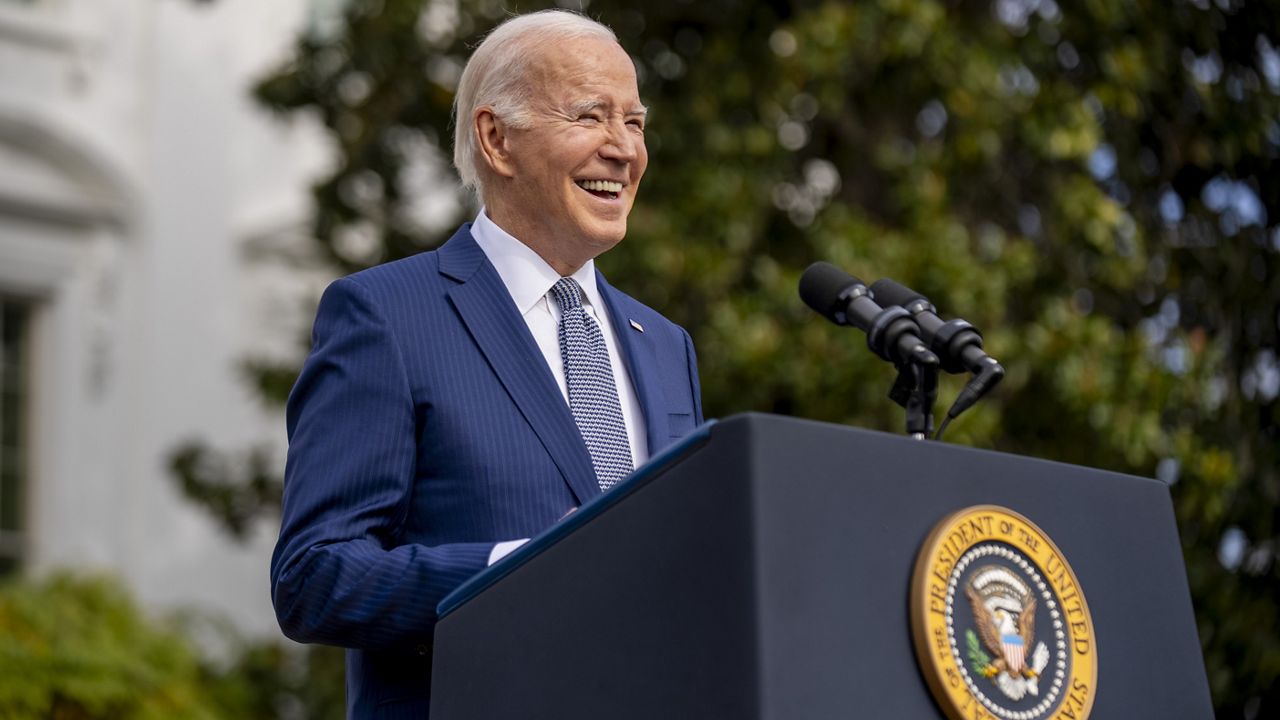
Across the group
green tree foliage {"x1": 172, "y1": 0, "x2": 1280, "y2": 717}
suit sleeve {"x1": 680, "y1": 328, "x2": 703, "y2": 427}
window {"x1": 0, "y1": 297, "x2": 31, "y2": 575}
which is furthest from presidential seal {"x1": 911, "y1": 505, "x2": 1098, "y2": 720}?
window {"x1": 0, "y1": 297, "x2": 31, "y2": 575}

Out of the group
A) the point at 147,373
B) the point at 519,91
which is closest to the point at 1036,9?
the point at 519,91

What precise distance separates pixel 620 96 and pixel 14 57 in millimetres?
10495

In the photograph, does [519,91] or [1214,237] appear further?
[1214,237]

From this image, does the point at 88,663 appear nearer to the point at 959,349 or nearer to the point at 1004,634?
the point at 959,349

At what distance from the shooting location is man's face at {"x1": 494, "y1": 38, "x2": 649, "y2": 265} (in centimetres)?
271

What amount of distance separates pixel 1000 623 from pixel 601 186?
1.11m

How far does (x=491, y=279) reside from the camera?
8.75ft

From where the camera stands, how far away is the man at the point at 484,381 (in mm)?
2301

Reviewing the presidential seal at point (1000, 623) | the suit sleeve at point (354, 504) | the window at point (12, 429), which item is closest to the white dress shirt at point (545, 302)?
the suit sleeve at point (354, 504)

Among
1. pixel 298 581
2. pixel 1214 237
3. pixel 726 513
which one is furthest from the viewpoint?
pixel 1214 237

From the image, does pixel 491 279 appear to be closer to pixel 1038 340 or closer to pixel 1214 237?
pixel 1214 237

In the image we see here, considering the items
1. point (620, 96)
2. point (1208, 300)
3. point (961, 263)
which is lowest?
point (620, 96)

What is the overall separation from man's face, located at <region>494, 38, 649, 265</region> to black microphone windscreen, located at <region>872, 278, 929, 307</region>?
403 millimetres

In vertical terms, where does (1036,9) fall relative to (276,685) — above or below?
above
